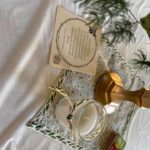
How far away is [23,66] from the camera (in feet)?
2.21

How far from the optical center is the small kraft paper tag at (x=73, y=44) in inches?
29.0

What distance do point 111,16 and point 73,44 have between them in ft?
0.34

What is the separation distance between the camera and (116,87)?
90cm

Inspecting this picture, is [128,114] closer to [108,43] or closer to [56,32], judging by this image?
[108,43]

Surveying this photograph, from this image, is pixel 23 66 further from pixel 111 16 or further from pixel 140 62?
pixel 140 62

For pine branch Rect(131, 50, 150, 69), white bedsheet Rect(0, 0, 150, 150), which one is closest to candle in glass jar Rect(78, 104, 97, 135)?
white bedsheet Rect(0, 0, 150, 150)

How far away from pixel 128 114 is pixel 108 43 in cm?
24

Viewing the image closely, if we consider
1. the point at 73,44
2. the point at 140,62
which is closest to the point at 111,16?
the point at 73,44

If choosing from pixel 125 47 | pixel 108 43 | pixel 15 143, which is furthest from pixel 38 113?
pixel 125 47

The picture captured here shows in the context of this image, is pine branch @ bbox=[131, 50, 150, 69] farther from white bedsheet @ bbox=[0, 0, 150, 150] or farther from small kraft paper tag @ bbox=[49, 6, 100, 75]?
white bedsheet @ bbox=[0, 0, 150, 150]

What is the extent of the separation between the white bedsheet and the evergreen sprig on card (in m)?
0.07

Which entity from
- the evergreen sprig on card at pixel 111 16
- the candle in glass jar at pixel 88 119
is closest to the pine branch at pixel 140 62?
the evergreen sprig on card at pixel 111 16

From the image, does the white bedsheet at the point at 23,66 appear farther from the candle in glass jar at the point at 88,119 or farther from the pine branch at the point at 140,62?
the pine branch at the point at 140,62

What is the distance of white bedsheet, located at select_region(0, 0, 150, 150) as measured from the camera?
0.65 meters
